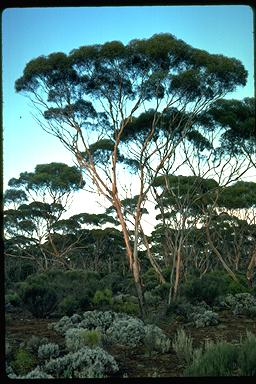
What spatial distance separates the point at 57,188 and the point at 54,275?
7.23 meters

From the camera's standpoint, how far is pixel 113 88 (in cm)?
1475

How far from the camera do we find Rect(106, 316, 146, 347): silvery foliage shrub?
964 cm

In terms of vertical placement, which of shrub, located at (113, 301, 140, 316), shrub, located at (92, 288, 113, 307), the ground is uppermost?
shrub, located at (92, 288, 113, 307)

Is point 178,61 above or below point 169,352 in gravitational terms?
above

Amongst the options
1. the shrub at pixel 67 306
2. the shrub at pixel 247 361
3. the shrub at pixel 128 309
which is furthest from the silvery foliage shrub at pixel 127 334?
the shrub at pixel 67 306

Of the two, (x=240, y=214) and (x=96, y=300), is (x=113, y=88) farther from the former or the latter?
(x=240, y=214)

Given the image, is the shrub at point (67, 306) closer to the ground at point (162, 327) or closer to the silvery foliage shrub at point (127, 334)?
the ground at point (162, 327)

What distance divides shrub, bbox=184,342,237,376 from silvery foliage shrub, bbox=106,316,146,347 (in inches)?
101

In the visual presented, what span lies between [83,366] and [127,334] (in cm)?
282

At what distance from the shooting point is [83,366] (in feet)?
23.1

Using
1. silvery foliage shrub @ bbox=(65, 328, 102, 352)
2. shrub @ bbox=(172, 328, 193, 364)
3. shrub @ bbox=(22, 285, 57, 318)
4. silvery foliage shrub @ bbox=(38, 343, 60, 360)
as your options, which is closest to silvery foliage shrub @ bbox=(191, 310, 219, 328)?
shrub @ bbox=(172, 328, 193, 364)

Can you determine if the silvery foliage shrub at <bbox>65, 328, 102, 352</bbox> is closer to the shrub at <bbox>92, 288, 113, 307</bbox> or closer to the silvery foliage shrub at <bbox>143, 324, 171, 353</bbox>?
the silvery foliage shrub at <bbox>143, 324, 171, 353</bbox>

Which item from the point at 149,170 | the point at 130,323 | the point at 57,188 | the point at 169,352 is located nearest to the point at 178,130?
the point at 149,170

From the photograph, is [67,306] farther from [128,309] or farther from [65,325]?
[65,325]
